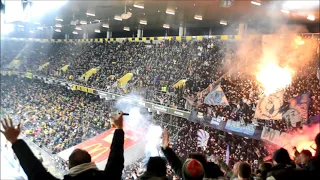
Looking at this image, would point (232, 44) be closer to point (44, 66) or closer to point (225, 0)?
point (225, 0)

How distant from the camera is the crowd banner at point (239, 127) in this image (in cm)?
488

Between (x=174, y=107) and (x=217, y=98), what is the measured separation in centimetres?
99

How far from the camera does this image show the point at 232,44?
5.98 meters

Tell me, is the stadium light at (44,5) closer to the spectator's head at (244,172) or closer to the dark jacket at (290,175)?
the spectator's head at (244,172)

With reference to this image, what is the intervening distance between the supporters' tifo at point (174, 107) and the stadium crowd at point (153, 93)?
0.6 inches

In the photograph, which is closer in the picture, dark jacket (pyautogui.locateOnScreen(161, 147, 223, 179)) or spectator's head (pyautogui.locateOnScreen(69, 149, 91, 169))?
spectator's head (pyautogui.locateOnScreen(69, 149, 91, 169))

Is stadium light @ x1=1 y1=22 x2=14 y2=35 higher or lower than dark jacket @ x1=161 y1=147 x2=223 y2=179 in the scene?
higher

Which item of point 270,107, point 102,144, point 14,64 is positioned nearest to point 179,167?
point 270,107

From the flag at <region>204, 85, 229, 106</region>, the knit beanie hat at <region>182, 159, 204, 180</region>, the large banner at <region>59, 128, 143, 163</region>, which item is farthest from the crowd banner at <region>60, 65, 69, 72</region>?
the knit beanie hat at <region>182, 159, 204, 180</region>

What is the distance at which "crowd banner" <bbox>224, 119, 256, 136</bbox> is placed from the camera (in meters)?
4.88

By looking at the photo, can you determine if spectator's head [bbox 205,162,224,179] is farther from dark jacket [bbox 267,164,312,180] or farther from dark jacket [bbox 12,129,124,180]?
dark jacket [bbox 12,129,124,180]

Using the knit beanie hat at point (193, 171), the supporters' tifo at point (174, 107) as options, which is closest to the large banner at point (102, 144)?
the supporters' tifo at point (174, 107)

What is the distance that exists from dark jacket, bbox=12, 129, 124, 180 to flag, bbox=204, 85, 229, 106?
4528mm

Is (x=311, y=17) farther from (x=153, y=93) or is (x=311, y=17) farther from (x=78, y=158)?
(x=78, y=158)
